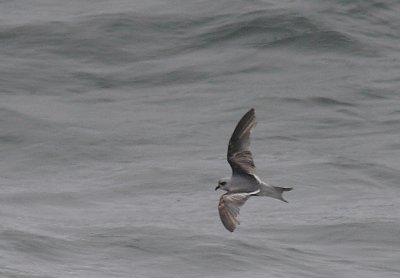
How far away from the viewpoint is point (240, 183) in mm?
13406

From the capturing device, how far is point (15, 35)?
2298 cm

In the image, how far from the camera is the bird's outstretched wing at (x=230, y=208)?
12.5 meters

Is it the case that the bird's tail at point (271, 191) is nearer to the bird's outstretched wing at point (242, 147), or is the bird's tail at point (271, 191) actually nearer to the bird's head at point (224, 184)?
the bird's head at point (224, 184)

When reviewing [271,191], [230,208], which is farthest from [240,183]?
[230,208]

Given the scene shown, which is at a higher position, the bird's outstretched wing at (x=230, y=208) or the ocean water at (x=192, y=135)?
the bird's outstretched wing at (x=230, y=208)

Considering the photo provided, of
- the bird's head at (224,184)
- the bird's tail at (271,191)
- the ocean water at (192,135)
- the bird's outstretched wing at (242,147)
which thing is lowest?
the ocean water at (192,135)

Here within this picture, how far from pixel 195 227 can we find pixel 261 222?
0.84 m

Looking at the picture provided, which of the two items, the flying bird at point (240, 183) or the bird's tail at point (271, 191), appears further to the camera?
the bird's tail at point (271, 191)

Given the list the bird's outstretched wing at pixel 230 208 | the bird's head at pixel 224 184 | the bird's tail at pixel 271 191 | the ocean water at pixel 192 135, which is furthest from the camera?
the ocean water at pixel 192 135

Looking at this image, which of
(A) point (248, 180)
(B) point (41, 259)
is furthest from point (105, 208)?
(A) point (248, 180)

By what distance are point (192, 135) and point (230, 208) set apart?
7.98 meters

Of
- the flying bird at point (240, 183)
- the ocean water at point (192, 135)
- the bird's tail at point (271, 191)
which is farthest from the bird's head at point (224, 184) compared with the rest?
the ocean water at point (192, 135)

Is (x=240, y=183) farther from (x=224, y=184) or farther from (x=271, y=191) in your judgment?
(x=271, y=191)

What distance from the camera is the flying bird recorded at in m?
12.7
